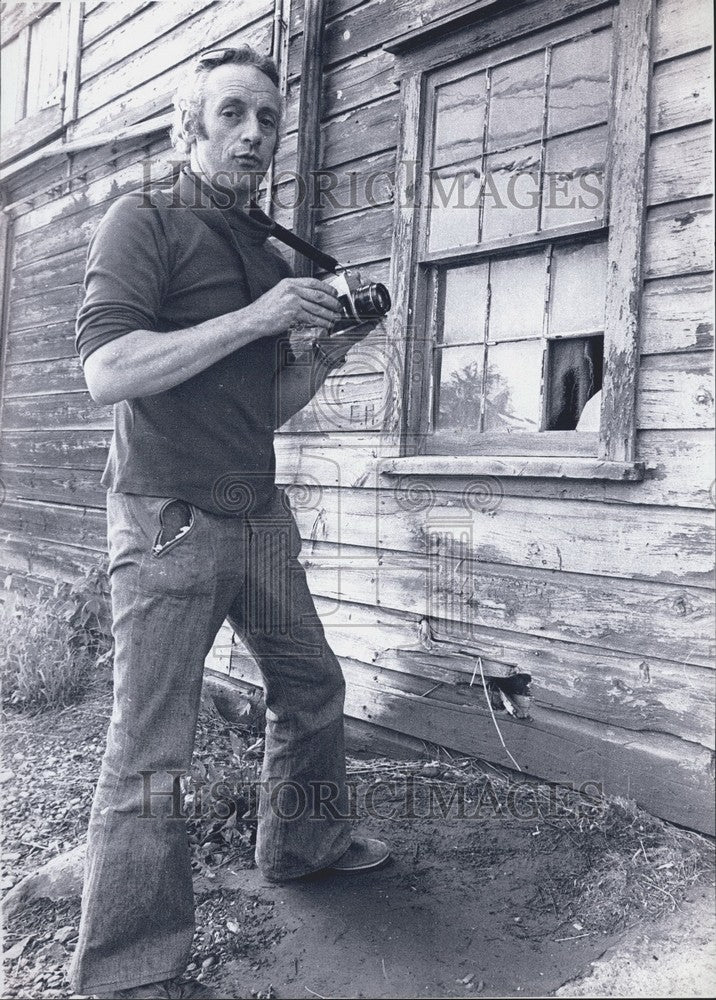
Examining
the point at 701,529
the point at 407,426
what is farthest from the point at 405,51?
the point at 701,529

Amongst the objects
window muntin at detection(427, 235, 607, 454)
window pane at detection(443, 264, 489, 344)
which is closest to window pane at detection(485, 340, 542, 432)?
window muntin at detection(427, 235, 607, 454)

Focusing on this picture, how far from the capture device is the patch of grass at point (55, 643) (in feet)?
13.6

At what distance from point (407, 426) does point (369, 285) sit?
3.62 feet

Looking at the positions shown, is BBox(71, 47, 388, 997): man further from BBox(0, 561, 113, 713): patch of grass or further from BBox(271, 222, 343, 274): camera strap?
BBox(0, 561, 113, 713): patch of grass

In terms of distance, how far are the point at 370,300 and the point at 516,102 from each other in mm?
1323

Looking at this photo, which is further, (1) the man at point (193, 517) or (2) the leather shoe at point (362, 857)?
(2) the leather shoe at point (362, 857)

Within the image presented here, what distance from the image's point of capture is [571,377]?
277cm

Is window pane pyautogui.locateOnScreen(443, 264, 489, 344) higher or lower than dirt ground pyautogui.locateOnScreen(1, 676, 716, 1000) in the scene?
higher

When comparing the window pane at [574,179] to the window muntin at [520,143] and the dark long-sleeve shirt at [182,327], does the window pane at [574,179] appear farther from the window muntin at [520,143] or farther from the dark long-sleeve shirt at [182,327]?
the dark long-sleeve shirt at [182,327]

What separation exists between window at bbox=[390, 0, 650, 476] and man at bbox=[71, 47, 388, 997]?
0.87m

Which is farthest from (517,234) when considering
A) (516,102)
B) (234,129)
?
(234,129)

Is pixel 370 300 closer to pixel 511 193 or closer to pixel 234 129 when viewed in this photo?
pixel 234 129

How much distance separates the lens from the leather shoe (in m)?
2.39

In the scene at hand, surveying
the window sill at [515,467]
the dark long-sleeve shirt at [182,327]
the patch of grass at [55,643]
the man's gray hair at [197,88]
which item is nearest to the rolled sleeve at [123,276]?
the dark long-sleeve shirt at [182,327]
